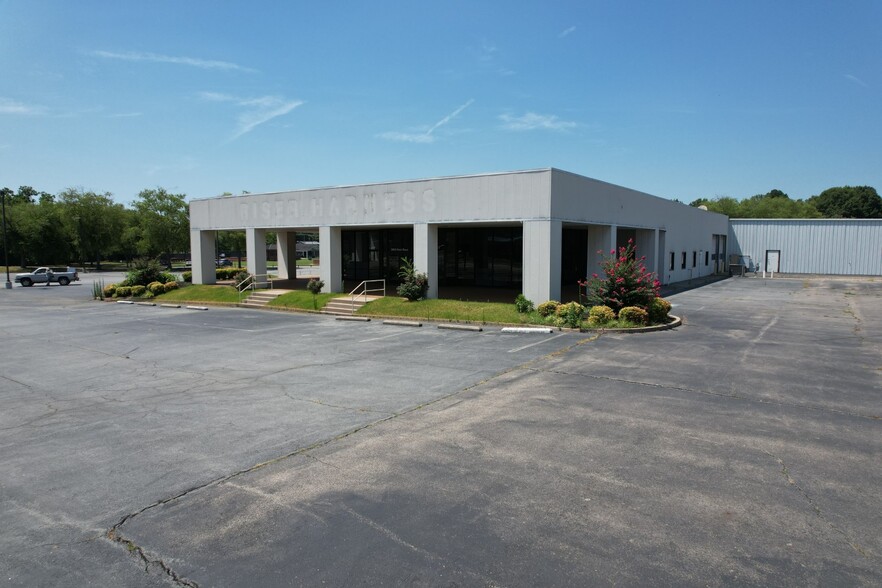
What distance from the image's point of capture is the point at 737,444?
7469mm

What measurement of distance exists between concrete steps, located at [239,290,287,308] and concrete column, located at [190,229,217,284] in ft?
24.3

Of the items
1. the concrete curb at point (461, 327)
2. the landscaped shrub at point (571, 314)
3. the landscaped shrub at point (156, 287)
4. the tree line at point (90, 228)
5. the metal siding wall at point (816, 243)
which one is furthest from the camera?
the tree line at point (90, 228)

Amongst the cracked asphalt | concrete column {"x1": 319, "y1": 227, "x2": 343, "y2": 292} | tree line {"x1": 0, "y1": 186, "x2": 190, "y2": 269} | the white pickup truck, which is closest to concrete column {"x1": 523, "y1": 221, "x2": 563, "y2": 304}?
the cracked asphalt

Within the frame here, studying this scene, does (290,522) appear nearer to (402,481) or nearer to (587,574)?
(402,481)

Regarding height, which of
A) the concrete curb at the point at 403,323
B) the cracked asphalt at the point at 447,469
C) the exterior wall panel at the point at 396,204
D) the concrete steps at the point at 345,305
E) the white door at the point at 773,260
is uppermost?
the exterior wall panel at the point at 396,204

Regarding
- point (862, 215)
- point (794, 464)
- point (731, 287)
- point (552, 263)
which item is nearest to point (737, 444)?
point (794, 464)

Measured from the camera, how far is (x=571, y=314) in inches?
737

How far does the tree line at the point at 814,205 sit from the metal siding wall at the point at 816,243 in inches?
1507

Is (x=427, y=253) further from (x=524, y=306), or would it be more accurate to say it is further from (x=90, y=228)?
(x=90, y=228)

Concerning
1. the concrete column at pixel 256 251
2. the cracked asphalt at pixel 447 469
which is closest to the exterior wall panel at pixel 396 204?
the concrete column at pixel 256 251

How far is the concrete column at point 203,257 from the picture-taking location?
114 feet

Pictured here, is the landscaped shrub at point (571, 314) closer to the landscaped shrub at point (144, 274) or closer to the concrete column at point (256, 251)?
the concrete column at point (256, 251)

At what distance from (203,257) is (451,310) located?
68.8 feet

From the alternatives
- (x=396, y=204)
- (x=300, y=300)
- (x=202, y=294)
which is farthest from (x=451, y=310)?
(x=202, y=294)
